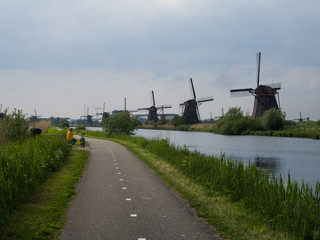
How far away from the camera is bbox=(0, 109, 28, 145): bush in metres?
14.4

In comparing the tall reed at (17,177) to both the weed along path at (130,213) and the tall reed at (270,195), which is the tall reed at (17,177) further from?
the tall reed at (270,195)

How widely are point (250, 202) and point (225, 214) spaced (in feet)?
3.06

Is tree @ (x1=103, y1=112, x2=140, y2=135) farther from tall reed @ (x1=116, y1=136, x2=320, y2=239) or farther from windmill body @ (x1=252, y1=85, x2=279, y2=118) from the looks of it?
windmill body @ (x1=252, y1=85, x2=279, y2=118)

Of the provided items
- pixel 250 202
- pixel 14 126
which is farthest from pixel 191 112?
pixel 250 202

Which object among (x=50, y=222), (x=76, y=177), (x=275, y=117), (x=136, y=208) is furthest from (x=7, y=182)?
(x=275, y=117)

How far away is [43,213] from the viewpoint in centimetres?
604

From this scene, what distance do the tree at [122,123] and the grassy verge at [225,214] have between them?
26102 mm

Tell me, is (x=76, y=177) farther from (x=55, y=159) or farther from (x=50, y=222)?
(x=50, y=222)

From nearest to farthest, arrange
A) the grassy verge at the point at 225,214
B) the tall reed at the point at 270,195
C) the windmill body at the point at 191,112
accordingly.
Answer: the grassy verge at the point at 225,214, the tall reed at the point at 270,195, the windmill body at the point at 191,112

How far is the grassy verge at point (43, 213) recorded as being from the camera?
4.94 m

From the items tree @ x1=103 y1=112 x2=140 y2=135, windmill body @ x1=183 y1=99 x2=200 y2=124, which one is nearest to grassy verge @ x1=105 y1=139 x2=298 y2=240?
tree @ x1=103 y1=112 x2=140 y2=135

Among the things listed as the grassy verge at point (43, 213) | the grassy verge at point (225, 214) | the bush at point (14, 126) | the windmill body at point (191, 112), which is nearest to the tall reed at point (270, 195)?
the grassy verge at point (225, 214)

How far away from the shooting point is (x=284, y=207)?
237 inches

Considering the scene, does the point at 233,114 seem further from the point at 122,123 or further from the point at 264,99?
the point at 122,123
